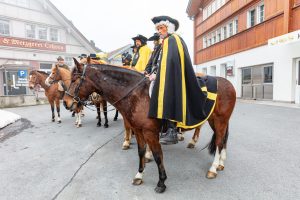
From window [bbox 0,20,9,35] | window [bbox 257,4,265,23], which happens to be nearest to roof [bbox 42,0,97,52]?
window [bbox 0,20,9,35]

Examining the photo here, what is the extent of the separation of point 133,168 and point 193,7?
23460 millimetres

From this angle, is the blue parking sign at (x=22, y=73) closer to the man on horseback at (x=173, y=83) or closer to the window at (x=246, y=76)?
the window at (x=246, y=76)

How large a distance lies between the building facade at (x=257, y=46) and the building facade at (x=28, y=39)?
43.9ft

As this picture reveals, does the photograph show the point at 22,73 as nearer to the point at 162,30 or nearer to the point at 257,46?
the point at 257,46

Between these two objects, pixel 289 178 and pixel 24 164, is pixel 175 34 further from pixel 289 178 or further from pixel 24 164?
pixel 24 164

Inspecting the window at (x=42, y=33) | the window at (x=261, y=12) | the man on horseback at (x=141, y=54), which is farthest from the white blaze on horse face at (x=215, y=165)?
the window at (x=42, y=33)

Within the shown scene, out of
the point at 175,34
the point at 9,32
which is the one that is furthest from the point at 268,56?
the point at 9,32

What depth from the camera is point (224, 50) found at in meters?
17.4

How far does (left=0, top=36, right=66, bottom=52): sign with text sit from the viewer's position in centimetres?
1689

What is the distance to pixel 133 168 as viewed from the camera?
12.0 ft

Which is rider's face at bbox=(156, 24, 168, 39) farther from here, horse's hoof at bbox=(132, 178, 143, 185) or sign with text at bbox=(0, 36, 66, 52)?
sign with text at bbox=(0, 36, 66, 52)

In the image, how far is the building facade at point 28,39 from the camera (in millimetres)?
16938

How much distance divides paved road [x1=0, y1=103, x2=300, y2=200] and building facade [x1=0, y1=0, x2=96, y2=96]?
44.8 feet

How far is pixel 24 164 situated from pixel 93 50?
1975cm
